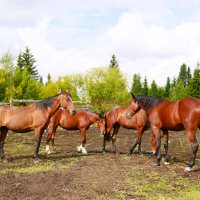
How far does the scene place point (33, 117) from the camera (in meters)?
10.4

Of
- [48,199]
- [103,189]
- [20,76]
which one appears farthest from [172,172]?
[20,76]

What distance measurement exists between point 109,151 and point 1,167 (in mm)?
4876

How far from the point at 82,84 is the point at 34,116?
56.3m

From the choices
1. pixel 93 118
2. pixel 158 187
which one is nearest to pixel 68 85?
pixel 93 118

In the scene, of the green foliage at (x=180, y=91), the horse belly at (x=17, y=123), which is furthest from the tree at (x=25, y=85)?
the horse belly at (x=17, y=123)

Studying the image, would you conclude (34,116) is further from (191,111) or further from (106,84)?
(106,84)

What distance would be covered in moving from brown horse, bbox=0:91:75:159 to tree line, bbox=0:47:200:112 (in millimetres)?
25396

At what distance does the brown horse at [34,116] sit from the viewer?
10.3m

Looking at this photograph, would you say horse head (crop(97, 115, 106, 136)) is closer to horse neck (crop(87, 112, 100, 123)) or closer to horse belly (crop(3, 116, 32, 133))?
horse neck (crop(87, 112, 100, 123))

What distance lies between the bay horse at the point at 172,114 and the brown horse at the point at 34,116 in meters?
2.30

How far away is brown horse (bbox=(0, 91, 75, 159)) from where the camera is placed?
404 inches

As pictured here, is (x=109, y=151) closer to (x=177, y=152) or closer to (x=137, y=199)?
(x=177, y=152)

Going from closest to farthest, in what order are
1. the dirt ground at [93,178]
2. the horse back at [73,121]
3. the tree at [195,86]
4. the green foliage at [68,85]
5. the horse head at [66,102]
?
the dirt ground at [93,178], the horse head at [66,102], the horse back at [73,121], the tree at [195,86], the green foliage at [68,85]

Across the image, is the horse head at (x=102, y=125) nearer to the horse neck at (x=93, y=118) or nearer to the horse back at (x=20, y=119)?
the horse neck at (x=93, y=118)
